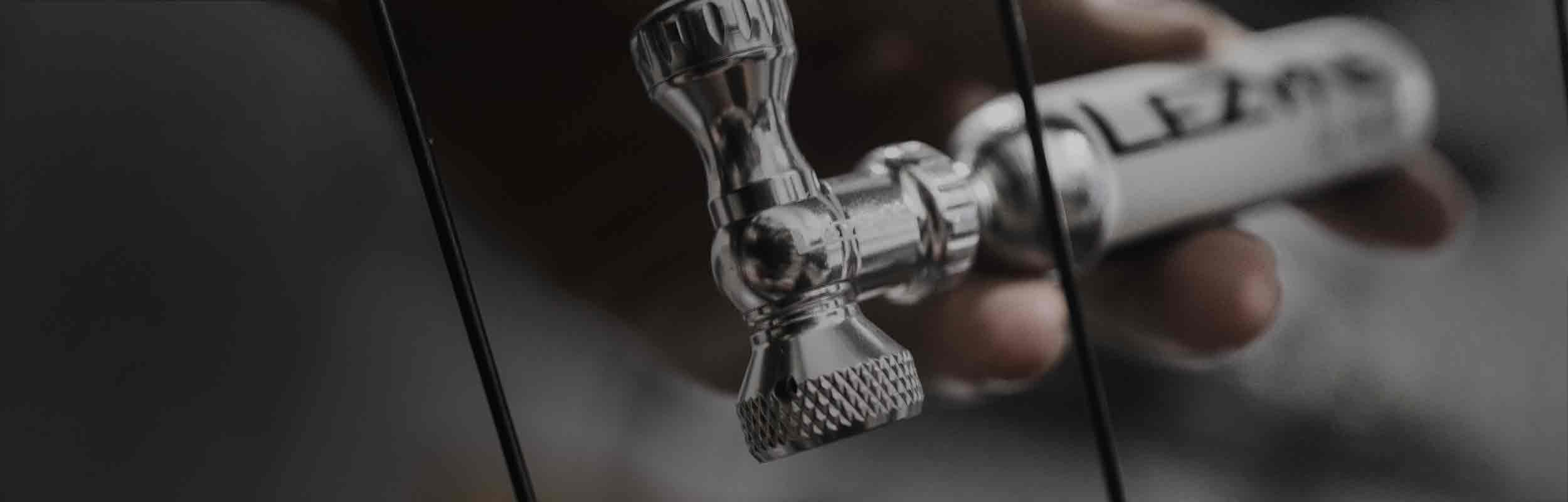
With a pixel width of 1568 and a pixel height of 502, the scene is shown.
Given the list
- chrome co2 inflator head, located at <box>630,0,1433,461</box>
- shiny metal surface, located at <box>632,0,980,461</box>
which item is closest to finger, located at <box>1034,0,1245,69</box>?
chrome co2 inflator head, located at <box>630,0,1433,461</box>

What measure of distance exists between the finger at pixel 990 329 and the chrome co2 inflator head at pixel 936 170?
1cm

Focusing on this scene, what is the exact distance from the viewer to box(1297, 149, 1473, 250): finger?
542mm

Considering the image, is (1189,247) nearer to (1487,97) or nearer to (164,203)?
(1487,97)

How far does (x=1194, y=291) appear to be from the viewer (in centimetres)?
51

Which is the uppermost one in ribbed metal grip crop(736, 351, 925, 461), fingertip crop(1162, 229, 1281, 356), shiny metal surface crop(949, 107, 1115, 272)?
shiny metal surface crop(949, 107, 1115, 272)

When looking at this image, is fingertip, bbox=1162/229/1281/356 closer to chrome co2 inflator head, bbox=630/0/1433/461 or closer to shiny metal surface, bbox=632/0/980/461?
chrome co2 inflator head, bbox=630/0/1433/461

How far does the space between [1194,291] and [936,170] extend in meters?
0.14

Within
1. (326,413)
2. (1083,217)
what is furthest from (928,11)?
(326,413)

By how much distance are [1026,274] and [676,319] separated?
0.43 feet

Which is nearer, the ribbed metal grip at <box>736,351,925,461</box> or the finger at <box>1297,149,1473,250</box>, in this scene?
the ribbed metal grip at <box>736,351,925,461</box>

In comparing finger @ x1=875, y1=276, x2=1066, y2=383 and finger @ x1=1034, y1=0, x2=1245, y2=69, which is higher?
finger @ x1=1034, y1=0, x2=1245, y2=69

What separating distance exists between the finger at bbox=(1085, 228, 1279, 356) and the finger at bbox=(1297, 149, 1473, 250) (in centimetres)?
4

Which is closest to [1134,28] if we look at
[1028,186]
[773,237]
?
[1028,186]

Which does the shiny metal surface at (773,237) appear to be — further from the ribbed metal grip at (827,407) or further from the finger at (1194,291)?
the finger at (1194,291)
